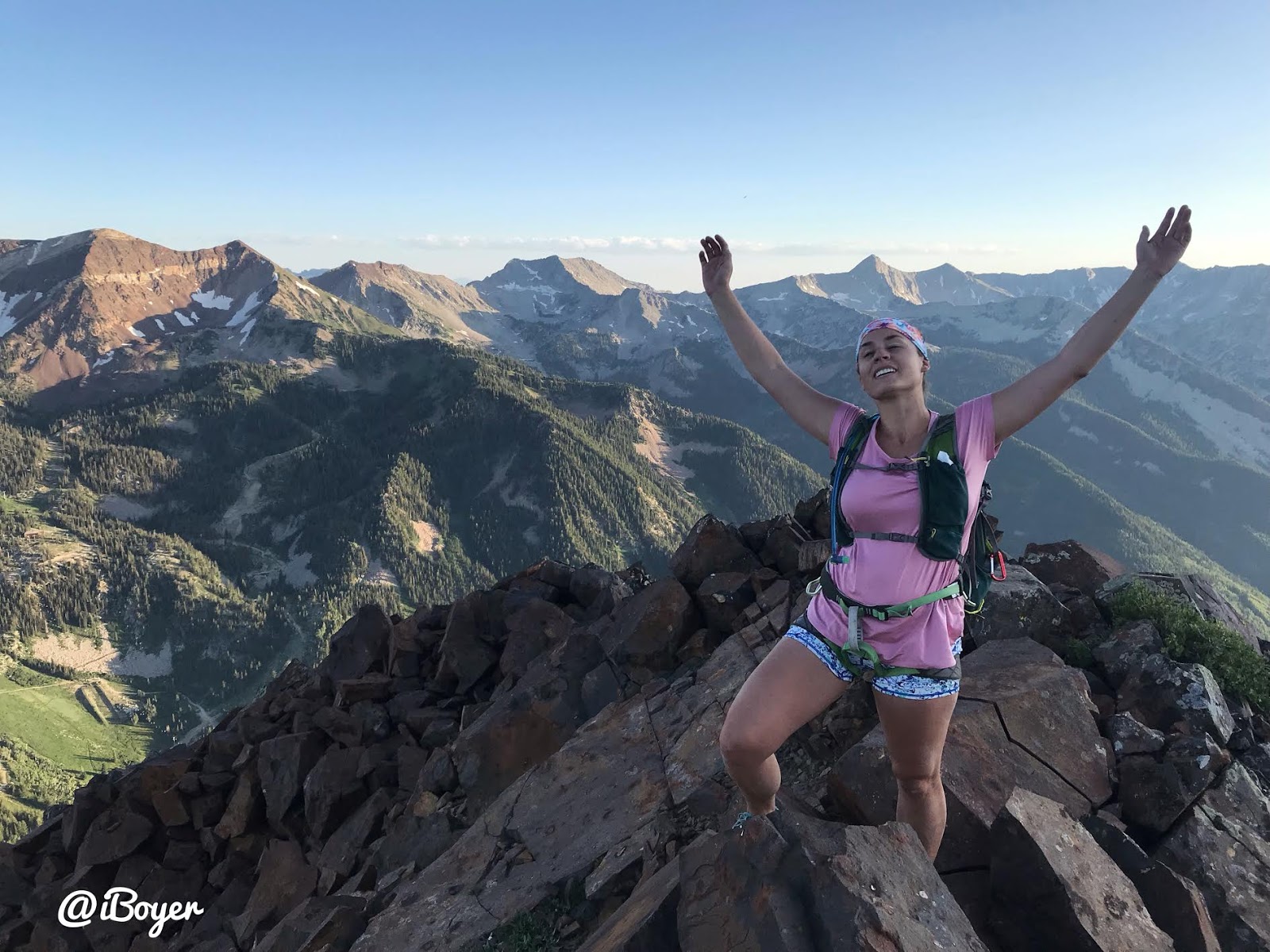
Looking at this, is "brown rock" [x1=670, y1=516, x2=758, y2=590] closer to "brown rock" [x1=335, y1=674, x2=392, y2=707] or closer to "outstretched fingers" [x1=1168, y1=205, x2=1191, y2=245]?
"brown rock" [x1=335, y1=674, x2=392, y2=707]

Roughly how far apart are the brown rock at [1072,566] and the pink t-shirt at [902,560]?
10323 mm

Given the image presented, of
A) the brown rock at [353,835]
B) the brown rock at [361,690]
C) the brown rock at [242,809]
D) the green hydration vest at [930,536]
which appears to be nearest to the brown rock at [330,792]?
the brown rock at [353,835]

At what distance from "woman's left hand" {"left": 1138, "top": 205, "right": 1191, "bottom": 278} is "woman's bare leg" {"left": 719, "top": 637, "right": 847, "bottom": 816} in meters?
4.56

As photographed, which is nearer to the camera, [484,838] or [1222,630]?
[1222,630]

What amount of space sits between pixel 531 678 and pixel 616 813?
7.05 meters

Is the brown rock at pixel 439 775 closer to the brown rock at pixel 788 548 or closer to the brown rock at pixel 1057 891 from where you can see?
the brown rock at pixel 788 548

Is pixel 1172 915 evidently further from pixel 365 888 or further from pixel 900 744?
pixel 365 888

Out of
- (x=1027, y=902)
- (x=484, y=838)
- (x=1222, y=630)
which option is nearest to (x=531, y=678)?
(x=484, y=838)

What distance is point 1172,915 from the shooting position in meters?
6.98

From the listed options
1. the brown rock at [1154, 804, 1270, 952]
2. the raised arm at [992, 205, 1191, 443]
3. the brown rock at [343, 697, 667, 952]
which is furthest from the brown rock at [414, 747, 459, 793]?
the raised arm at [992, 205, 1191, 443]

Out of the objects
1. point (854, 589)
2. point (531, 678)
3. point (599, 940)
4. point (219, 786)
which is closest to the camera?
point (854, 589)

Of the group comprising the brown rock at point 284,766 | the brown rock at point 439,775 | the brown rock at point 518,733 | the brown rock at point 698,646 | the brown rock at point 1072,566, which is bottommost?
the brown rock at point 284,766

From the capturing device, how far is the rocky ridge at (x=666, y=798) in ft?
21.7

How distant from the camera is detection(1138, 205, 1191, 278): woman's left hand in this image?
570 centimetres
